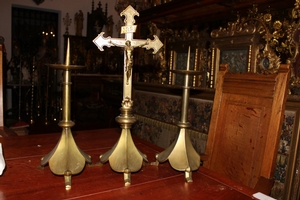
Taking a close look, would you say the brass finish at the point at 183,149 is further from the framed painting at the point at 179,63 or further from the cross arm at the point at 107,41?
the framed painting at the point at 179,63

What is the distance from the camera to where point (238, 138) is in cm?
148

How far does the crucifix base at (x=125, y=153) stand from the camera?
986 mm

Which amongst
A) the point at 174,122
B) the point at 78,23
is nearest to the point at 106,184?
the point at 174,122

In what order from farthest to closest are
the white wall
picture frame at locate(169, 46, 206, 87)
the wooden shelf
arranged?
1. the white wall
2. picture frame at locate(169, 46, 206, 87)
3. the wooden shelf

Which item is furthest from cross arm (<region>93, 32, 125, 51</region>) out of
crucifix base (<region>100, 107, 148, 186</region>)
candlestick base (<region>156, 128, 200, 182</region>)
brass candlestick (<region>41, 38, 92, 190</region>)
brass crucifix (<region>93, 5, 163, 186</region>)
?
candlestick base (<region>156, 128, 200, 182</region>)

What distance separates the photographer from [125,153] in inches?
39.6

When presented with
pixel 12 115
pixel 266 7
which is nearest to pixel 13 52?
pixel 12 115

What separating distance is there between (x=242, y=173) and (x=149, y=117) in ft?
6.82

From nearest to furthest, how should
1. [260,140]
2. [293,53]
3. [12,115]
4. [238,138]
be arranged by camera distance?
[260,140] < [238,138] < [293,53] < [12,115]

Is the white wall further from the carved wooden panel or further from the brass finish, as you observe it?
the brass finish

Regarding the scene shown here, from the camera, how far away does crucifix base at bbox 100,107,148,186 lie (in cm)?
99

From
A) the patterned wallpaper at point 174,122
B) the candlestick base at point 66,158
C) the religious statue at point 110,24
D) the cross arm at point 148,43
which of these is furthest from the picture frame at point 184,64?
the religious statue at point 110,24

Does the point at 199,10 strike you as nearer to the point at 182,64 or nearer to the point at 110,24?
the point at 182,64

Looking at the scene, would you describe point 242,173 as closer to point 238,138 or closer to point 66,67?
point 238,138
